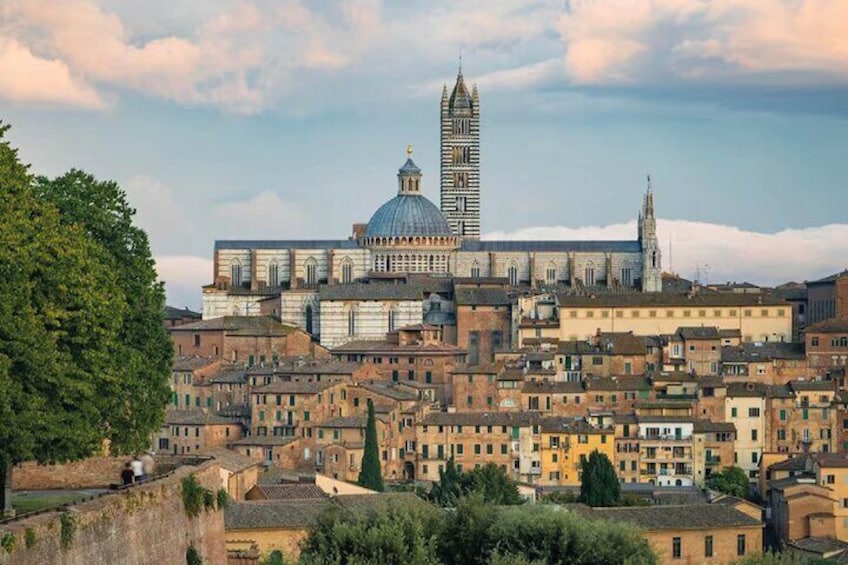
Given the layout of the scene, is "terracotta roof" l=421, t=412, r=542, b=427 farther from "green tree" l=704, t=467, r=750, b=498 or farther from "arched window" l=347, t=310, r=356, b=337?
"arched window" l=347, t=310, r=356, b=337

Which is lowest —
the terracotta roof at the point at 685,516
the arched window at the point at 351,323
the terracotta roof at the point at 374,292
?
the terracotta roof at the point at 685,516

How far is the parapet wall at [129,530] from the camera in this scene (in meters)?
29.3

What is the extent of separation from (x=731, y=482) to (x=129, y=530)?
49447mm

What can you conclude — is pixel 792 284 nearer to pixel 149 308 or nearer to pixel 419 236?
pixel 419 236

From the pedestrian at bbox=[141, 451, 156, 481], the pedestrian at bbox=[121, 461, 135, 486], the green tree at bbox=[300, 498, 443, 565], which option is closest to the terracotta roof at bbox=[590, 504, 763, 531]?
the green tree at bbox=[300, 498, 443, 565]

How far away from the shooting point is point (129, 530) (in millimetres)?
33438

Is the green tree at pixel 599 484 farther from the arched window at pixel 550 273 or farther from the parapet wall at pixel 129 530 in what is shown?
the arched window at pixel 550 273

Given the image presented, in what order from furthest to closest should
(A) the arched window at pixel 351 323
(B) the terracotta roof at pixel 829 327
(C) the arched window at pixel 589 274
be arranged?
(C) the arched window at pixel 589 274
(A) the arched window at pixel 351 323
(B) the terracotta roof at pixel 829 327

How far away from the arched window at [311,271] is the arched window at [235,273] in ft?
10.6

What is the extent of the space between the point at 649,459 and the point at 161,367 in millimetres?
43420

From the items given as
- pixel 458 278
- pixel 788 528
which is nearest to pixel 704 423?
pixel 788 528

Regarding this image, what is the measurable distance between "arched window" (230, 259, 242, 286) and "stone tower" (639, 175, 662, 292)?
62.5ft

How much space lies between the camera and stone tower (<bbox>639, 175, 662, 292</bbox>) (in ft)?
381

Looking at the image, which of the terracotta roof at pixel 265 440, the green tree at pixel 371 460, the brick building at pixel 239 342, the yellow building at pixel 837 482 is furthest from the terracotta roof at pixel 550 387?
the yellow building at pixel 837 482
